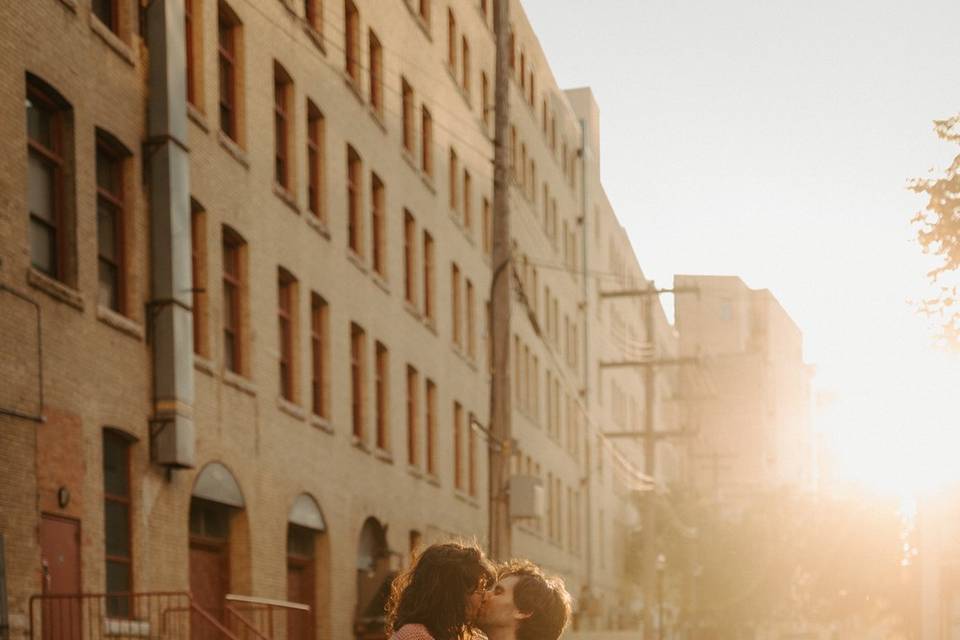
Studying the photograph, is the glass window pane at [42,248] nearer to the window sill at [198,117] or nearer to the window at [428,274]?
the window sill at [198,117]

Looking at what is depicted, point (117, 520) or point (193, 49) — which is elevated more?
point (193, 49)

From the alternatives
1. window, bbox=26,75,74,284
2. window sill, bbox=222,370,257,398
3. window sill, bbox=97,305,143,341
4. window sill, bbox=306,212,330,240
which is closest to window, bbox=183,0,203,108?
window sill, bbox=222,370,257,398

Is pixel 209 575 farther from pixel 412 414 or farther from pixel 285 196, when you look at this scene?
pixel 412 414

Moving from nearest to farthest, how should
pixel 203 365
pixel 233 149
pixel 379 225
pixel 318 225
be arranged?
1. pixel 203 365
2. pixel 233 149
3. pixel 318 225
4. pixel 379 225

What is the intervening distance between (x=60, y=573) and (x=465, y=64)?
1041 inches

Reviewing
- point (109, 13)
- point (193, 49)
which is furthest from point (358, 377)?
point (109, 13)

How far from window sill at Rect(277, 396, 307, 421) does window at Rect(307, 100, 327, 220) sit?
3.45 meters

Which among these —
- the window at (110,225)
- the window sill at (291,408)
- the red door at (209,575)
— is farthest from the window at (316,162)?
the window at (110,225)

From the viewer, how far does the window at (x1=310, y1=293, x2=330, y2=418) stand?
2720 centimetres

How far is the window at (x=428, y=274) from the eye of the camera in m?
35.9

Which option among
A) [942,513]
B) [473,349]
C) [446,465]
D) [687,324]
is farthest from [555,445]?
[687,324]

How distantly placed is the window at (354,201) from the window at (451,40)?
31.3ft

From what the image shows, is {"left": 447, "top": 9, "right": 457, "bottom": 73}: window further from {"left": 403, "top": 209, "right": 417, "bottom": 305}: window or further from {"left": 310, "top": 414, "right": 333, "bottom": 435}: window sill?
{"left": 310, "top": 414, "right": 333, "bottom": 435}: window sill

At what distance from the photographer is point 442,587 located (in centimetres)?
602
